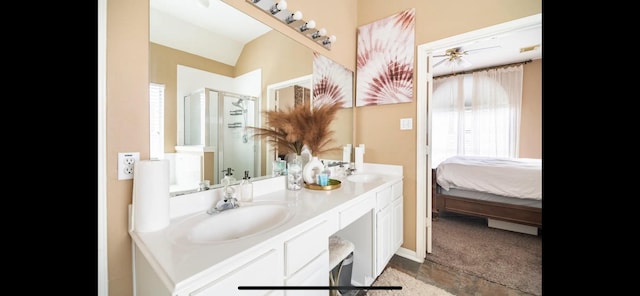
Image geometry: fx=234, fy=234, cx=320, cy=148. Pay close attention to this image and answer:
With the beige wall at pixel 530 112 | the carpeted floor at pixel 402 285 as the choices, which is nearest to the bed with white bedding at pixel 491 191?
the carpeted floor at pixel 402 285

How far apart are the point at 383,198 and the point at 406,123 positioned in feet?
2.33

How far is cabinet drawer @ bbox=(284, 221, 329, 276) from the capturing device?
85 centimetres

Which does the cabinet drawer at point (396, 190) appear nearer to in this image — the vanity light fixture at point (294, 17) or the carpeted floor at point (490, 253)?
the carpeted floor at point (490, 253)

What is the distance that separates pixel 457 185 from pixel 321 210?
234cm

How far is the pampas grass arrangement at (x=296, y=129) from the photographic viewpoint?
1.39m

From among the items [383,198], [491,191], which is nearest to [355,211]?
[383,198]

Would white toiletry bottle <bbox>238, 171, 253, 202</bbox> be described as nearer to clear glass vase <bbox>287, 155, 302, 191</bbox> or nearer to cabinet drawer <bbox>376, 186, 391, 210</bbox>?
clear glass vase <bbox>287, 155, 302, 191</bbox>

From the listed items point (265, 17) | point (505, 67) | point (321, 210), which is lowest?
point (321, 210)

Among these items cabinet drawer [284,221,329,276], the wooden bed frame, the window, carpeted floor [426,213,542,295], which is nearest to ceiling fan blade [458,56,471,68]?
the wooden bed frame

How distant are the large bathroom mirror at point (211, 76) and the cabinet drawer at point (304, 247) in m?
0.52
